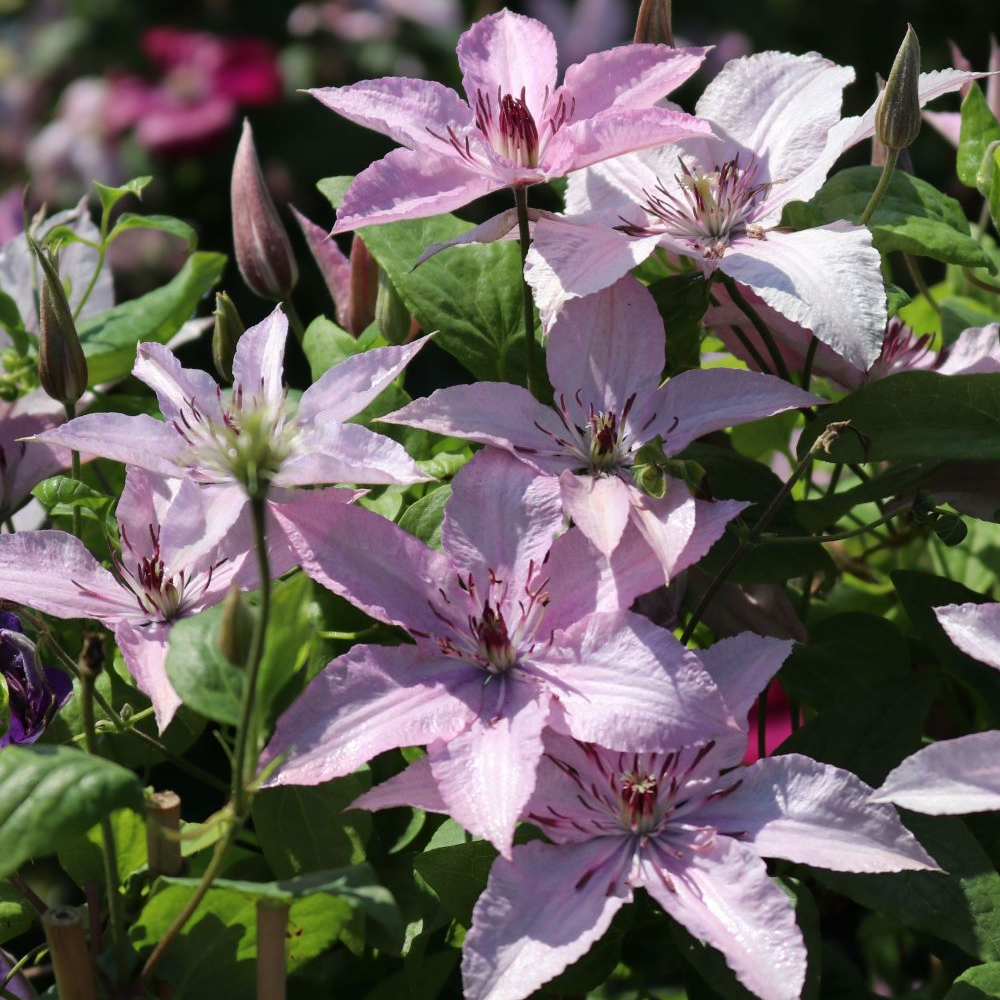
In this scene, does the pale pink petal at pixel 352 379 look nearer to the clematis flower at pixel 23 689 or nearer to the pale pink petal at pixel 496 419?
the pale pink petal at pixel 496 419

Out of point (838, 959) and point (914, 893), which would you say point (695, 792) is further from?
point (838, 959)

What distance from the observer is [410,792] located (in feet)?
1.88

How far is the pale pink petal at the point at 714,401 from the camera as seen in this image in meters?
0.62

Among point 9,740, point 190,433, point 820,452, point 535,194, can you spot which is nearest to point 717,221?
point 820,452

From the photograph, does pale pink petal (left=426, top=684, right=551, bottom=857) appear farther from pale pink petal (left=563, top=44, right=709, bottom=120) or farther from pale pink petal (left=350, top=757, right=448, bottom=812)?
→ pale pink petal (left=563, top=44, right=709, bottom=120)

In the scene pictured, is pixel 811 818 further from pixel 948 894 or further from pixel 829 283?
pixel 829 283

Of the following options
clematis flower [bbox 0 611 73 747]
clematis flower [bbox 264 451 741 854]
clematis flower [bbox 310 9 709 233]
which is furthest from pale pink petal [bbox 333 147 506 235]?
clematis flower [bbox 0 611 73 747]

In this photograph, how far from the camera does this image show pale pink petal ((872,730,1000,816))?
21.3 inches

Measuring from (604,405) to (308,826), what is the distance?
0.22 m

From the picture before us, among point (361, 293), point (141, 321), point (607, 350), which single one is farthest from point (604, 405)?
point (141, 321)

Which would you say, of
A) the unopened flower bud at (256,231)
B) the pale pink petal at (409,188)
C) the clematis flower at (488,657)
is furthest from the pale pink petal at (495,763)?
the unopened flower bud at (256,231)

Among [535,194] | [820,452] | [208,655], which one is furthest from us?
[535,194]

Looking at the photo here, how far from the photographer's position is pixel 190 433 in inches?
25.2

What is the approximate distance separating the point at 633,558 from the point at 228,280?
2311mm
